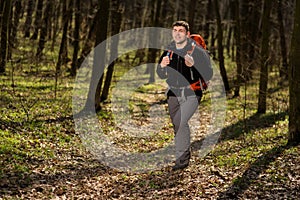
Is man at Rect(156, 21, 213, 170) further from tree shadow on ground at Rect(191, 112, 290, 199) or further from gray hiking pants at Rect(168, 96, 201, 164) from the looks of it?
tree shadow on ground at Rect(191, 112, 290, 199)

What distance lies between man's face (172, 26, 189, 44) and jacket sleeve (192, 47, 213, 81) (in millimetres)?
338

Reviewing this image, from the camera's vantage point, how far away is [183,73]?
8102 mm

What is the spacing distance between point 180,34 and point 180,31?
0.06 m

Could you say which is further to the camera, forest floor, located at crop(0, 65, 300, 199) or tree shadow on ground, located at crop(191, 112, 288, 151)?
tree shadow on ground, located at crop(191, 112, 288, 151)

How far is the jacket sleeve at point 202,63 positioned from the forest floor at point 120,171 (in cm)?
197

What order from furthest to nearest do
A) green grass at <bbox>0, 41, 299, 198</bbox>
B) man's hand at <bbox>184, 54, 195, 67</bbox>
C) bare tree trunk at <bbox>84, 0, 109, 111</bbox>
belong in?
1. bare tree trunk at <bbox>84, 0, 109, 111</bbox>
2. green grass at <bbox>0, 41, 299, 198</bbox>
3. man's hand at <bbox>184, 54, 195, 67</bbox>

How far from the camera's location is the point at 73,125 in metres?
12.3

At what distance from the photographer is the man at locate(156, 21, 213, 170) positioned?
7996mm

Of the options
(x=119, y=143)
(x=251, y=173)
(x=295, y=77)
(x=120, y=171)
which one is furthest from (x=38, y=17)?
(x=251, y=173)

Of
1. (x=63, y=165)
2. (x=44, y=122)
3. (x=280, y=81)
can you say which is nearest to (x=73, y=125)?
(x=44, y=122)

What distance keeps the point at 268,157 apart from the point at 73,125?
5.55 meters

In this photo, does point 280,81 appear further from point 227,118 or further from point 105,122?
point 105,122

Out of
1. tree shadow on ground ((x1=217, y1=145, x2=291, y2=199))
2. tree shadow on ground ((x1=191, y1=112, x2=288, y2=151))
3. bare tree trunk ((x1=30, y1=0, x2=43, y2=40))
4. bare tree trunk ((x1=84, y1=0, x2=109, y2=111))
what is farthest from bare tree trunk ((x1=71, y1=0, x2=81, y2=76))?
tree shadow on ground ((x1=217, y1=145, x2=291, y2=199))

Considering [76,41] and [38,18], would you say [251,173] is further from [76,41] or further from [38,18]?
[38,18]
